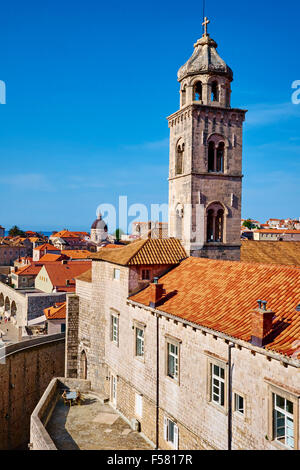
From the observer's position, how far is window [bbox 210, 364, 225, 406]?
13.8 meters

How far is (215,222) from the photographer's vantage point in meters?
25.3

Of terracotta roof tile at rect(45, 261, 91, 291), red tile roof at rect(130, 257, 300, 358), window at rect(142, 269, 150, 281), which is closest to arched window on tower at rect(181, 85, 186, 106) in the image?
red tile roof at rect(130, 257, 300, 358)

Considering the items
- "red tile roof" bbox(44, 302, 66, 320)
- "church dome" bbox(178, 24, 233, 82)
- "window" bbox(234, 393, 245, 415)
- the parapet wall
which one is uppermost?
"church dome" bbox(178, 24, 233, 82)

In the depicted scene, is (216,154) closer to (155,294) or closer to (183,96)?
(183,96)

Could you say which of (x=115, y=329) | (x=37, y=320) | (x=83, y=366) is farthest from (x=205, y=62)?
(x=37, y=320)

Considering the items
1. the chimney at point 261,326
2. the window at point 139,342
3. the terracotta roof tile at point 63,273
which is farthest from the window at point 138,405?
the terracotta roof tile at point 63,273

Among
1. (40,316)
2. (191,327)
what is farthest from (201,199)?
(40,316)

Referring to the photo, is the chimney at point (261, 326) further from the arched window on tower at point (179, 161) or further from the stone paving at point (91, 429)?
the arched window on tower at point (179, 161)

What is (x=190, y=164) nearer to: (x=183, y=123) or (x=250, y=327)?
(x=183, y=123)

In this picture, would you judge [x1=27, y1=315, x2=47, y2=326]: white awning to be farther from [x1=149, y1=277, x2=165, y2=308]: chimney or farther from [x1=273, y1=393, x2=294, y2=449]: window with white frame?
[x1=273, y1=393, x2=294, y2=449]: window with white frame

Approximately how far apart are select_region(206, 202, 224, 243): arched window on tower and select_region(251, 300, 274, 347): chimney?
44.0 feet

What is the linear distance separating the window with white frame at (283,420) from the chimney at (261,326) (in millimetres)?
1555

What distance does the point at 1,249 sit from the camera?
358ft

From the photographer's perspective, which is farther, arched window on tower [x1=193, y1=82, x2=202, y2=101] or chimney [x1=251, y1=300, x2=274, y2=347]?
arched window on tower [x1=193, y1=82, x2=202, y2=101]
